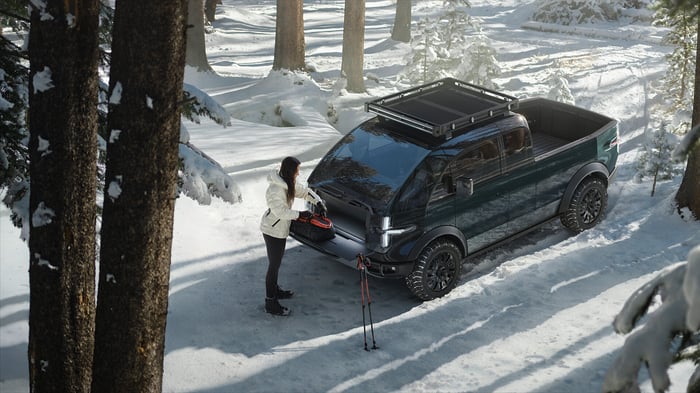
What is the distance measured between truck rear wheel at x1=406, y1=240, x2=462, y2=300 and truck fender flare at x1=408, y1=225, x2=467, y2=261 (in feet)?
0.29

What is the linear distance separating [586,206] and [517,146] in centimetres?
173

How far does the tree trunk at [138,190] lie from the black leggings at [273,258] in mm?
3664

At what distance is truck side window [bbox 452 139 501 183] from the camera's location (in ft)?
33.9

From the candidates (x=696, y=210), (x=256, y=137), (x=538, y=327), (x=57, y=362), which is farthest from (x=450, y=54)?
(x=57, y=362)

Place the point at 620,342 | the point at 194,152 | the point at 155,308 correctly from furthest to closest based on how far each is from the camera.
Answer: the point at 620,342 → the point at 194,152 → the point at 155,308

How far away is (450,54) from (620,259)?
1145cm

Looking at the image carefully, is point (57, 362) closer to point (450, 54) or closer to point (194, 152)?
point (194, 152)

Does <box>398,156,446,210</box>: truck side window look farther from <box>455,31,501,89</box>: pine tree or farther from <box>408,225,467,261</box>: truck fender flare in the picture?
<box>455,31,501,89</box>: pine tree

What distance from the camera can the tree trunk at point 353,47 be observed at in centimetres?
2022

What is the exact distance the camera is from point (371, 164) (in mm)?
10438

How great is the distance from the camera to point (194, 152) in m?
8.59

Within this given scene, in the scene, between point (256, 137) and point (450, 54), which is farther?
point (450, 54)

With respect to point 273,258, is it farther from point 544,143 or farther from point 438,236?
point 544,143

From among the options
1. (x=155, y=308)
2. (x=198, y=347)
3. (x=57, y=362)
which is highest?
(x=155, y=308)
